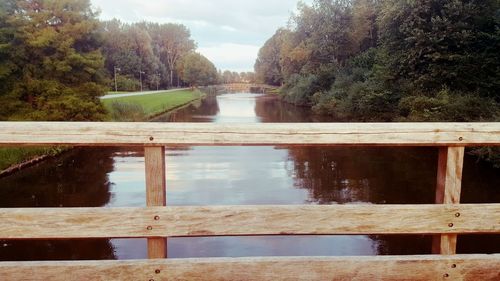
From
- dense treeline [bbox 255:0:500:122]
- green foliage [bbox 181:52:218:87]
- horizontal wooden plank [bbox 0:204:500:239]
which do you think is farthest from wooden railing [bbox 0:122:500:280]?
green foliage [bbox 181:52:218:87]

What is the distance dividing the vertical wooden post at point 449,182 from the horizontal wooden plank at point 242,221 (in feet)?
0.23

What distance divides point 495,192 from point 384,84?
1607cm

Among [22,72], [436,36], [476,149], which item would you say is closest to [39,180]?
[22,72]

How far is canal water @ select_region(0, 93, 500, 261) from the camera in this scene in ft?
23.8

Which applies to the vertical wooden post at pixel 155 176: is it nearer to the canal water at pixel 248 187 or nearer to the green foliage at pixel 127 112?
the canal water at pixel 248 187

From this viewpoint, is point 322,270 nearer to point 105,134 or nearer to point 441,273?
point 441,273

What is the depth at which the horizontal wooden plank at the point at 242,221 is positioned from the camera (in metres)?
2.39

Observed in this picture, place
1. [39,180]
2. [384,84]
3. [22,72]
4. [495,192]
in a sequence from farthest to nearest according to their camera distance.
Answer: [384,84] < [22,72] < [39,180] < [495,192]

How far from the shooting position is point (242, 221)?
8.13 ft

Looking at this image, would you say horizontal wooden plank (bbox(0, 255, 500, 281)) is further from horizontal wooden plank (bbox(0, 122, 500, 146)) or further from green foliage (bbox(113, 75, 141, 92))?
green foliage (bbox(113, 75, 141, 92))

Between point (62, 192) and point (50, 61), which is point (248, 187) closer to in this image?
point (62, 192)

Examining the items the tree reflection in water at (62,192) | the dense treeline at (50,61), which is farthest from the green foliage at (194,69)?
the tree reflection in water at (62,192)

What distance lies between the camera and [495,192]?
10.9m

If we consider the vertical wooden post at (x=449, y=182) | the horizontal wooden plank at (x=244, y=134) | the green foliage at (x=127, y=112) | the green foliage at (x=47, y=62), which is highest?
the green foliage at (x=47, y=62)
